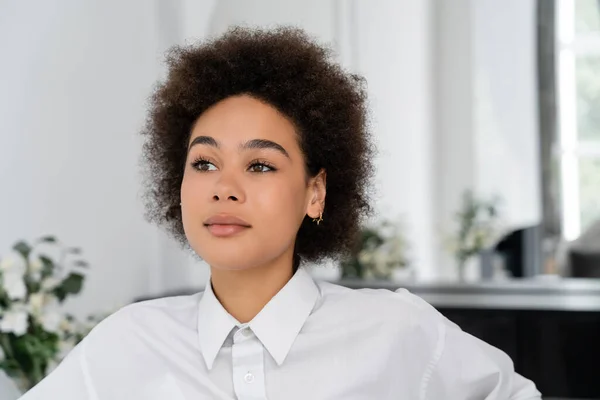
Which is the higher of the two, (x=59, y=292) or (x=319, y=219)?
(x=319, y=219)

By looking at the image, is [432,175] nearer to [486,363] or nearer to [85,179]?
[85,179]

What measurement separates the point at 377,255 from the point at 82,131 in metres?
1.44

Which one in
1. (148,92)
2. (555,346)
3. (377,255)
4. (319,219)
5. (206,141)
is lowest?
(555,346)

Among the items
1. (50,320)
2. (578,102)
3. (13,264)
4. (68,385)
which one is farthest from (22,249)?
(578,102)

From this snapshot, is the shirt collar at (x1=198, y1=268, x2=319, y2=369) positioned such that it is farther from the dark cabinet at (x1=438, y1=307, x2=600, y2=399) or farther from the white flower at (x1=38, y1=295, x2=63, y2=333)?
the dark cabinet at (x1=438, y1=307, x2=600, y2=399)

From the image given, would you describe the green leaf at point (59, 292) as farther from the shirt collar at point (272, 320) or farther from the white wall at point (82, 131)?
the shirt collar at point (272, 320)

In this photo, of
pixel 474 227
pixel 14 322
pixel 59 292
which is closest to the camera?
pixel 14 322

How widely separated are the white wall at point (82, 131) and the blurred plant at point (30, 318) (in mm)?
124

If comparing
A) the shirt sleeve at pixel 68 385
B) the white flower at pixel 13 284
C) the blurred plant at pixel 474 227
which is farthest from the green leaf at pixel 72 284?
the blurred plant at pixel 474 227

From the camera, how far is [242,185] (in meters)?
0.96

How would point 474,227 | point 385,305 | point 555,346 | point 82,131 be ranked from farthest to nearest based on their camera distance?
point 474,227 → point 555,346 → point 82,131 → point 385,305

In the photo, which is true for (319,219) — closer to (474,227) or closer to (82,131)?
(82,131)

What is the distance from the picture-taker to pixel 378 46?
341cm

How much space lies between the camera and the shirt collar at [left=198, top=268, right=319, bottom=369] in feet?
3.22
